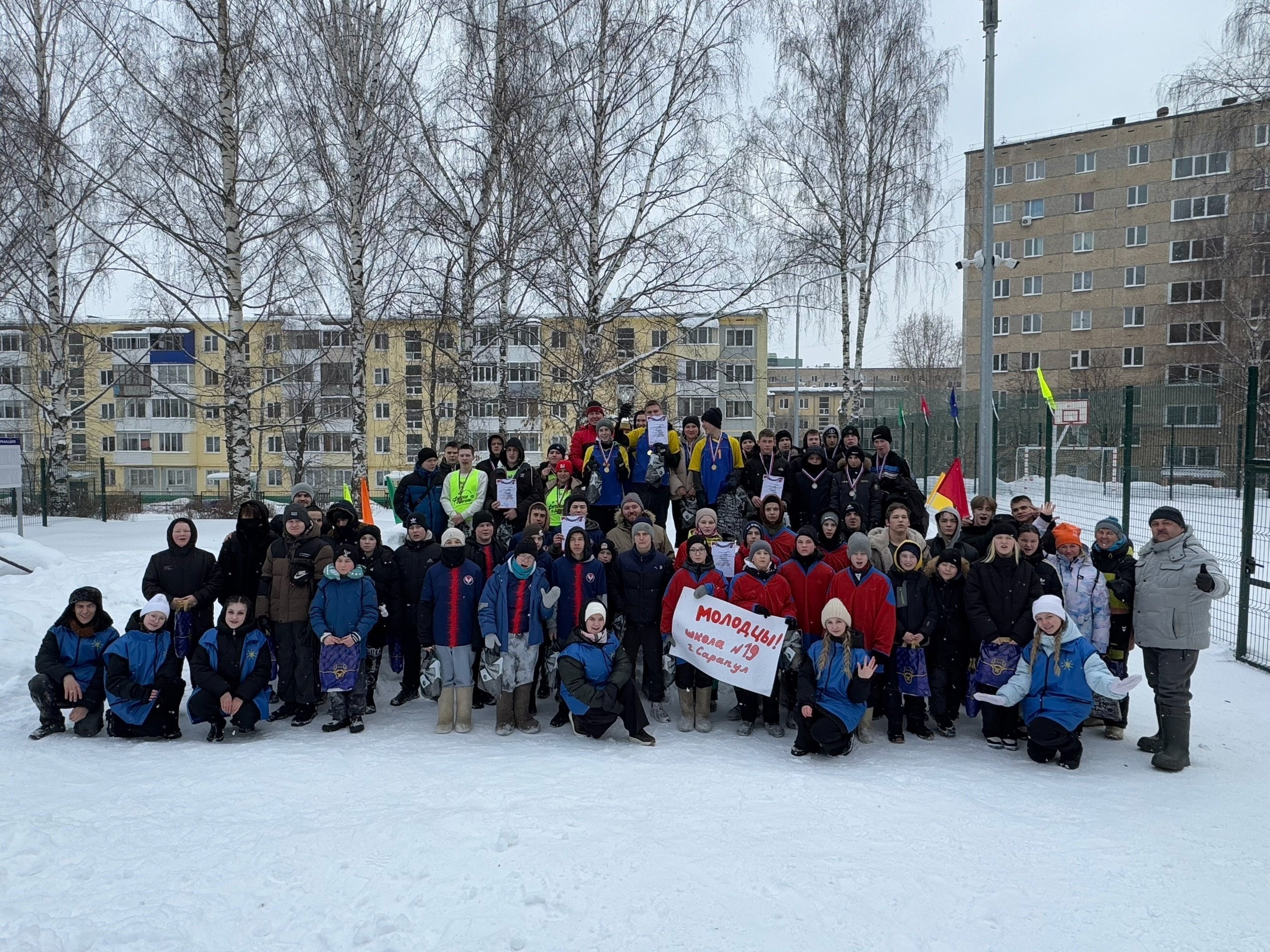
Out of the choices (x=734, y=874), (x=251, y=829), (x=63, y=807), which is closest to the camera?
(x=734, y=874)

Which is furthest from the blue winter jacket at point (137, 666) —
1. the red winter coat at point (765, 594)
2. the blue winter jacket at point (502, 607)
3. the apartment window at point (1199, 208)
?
the apartment window at point (1199, 208)

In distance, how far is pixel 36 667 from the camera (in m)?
6.14

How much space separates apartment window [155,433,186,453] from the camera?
5388cm

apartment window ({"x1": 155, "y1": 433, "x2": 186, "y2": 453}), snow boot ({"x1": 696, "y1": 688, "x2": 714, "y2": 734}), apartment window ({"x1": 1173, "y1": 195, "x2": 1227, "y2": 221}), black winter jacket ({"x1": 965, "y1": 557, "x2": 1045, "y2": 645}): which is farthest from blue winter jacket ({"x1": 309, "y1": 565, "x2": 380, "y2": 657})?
apartment window ({"x1": 155, "y1": 433, "x2": 186, "y2": 453})

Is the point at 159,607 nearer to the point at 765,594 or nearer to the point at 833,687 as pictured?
the point at 765,594

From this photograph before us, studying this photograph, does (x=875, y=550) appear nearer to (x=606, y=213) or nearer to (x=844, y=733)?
(x=844, y=733)

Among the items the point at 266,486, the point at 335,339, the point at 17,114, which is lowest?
the point at 266,486

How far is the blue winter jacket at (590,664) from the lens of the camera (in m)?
6.20

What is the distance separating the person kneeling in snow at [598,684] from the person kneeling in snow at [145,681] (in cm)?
306

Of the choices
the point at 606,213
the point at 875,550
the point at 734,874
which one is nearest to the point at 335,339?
the point at 606,213

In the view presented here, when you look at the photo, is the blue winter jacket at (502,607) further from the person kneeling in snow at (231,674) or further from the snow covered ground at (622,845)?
the person kneeling in snow at (231,674)

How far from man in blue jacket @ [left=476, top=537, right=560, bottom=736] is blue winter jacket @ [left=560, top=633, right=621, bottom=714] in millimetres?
341

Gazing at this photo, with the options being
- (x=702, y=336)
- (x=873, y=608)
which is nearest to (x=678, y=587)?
(x=873, y=608)

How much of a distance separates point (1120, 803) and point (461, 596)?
4.79 metres
